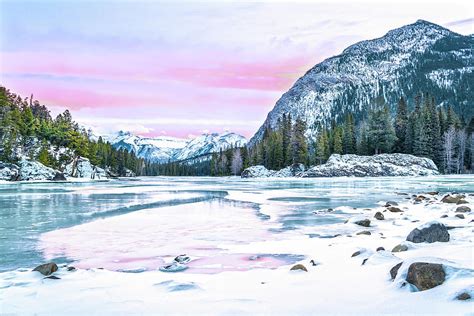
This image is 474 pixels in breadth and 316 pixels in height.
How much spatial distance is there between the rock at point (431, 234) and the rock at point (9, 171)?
90.6 m

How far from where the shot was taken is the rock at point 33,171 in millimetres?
90375

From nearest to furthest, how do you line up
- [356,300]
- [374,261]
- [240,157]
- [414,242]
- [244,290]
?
1. [356,300]
2. [244,290]
3. [374,261]
4. [414,242]
5. [240,157]

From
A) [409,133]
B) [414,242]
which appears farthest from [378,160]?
[414,242]

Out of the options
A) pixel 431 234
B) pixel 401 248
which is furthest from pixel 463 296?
pixel 431 234

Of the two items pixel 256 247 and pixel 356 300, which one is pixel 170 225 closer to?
pixel 256 247

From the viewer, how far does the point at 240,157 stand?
144 metres

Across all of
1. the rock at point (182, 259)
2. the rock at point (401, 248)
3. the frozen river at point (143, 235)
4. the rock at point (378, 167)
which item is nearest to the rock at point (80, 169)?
the rock at point (378, 167)

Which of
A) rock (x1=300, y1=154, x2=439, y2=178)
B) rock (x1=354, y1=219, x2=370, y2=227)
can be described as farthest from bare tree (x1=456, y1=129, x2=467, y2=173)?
rock (x1=354, y1=219, x2=370, y2=227)

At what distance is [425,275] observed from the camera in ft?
19.5

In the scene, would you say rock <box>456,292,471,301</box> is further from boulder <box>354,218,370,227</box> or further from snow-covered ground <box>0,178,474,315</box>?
boulder <box>354,218,370,227</box>

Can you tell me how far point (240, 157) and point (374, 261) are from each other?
13547 centimetres

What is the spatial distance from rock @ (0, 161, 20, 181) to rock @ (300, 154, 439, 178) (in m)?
65.7

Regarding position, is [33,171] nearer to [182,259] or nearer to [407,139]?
[407,139]

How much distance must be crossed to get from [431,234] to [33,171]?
98084 mm
